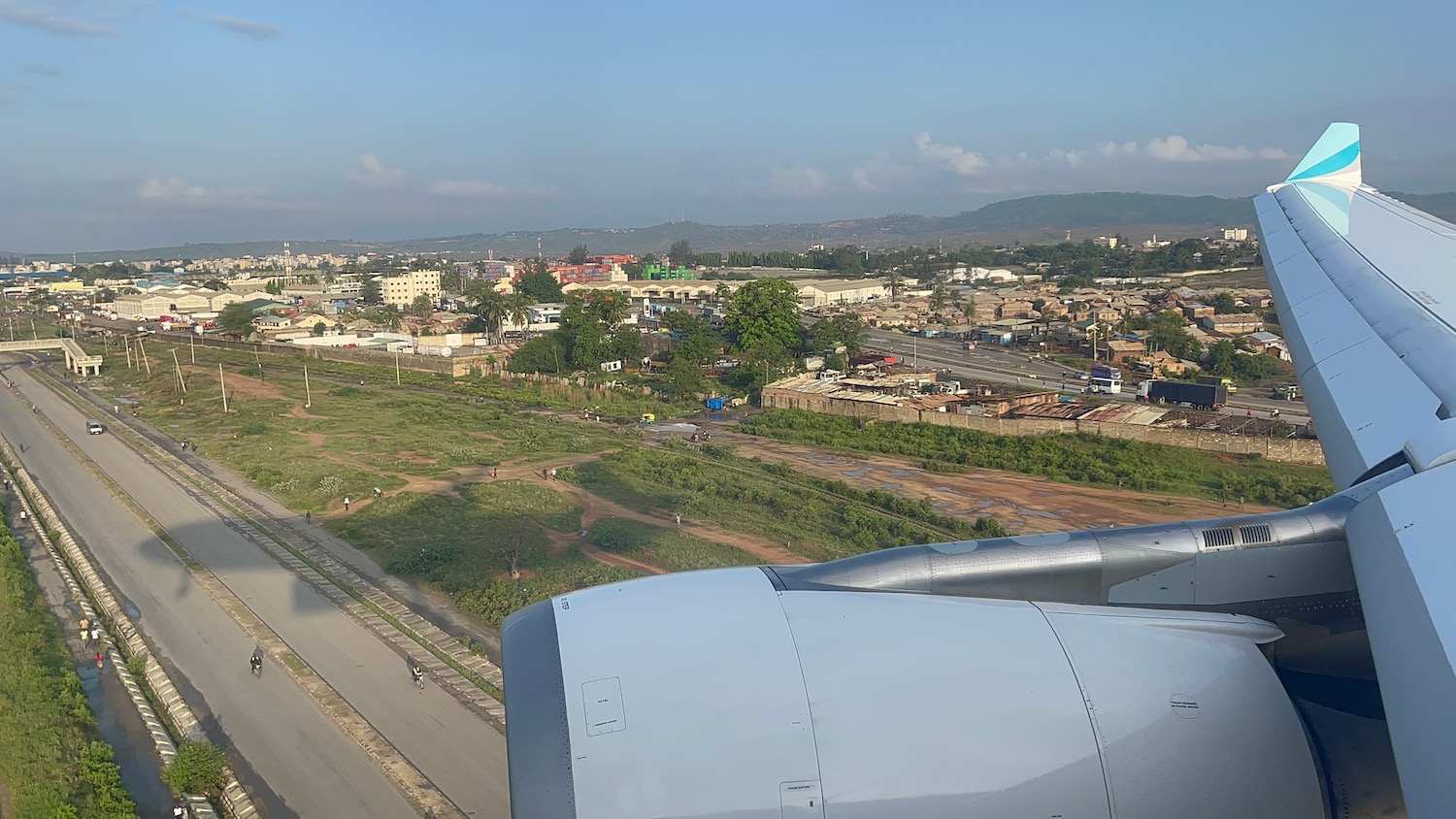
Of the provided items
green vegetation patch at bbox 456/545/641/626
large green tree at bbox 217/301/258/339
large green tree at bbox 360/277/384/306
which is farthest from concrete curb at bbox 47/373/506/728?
large green tree at bbox 360/277/384/306

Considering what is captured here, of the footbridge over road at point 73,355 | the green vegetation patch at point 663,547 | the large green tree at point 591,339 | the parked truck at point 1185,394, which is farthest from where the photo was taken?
the footbridge over road at point 73,355

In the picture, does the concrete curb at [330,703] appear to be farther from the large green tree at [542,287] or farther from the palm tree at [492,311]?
the large green tree at [542,287]

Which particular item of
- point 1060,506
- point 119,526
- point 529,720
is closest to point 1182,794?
point 529,720

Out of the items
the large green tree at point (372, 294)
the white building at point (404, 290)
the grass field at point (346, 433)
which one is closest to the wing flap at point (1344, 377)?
the grass field at point (346, 433)

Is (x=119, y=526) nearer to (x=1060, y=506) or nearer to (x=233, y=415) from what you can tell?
(x=233, y=415)

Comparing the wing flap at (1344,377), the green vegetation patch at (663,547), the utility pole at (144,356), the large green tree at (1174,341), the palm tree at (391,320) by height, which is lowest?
the green vegetation patch at (663,547)

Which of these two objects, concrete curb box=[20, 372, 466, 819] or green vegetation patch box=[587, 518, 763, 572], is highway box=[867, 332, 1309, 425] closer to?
green vegetation patch box=[587, 518, 763, 572]
